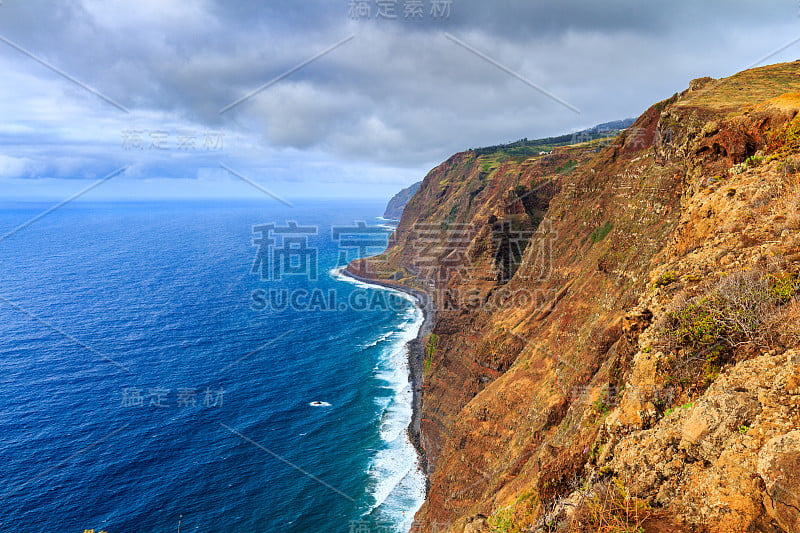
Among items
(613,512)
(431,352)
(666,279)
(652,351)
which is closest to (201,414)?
(431,352)

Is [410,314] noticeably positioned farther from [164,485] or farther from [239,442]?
[164,485]

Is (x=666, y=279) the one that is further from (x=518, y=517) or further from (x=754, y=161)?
(x=518, y=517)

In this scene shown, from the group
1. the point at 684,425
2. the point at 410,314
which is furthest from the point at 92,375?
the point at 684,425

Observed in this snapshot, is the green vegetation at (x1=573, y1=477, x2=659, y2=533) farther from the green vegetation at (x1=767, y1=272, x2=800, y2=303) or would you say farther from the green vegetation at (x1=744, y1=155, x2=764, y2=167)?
Answer: the green vegetation at (x1=744, y1=155, x2=764, y2=167)

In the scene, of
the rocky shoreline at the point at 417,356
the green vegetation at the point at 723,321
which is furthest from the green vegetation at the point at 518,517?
the rocky shoreline at the point at 417,356

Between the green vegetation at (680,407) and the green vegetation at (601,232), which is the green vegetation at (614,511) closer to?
the green vegetation at (680,407)

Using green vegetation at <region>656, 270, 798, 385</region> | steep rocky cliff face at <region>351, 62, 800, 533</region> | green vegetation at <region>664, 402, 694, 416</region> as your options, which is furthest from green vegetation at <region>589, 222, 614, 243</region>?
green vegetation at <region>664, 402, 694, 416</region>
